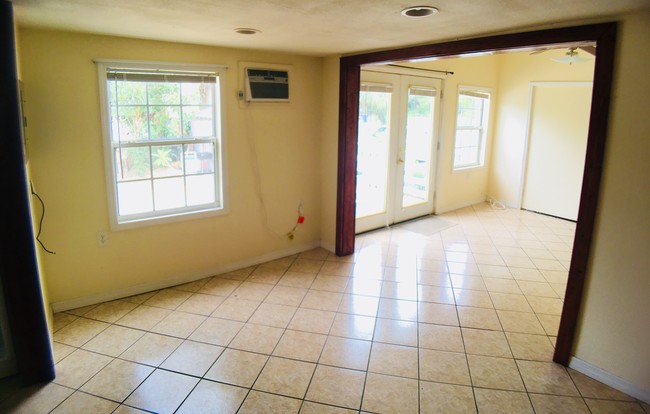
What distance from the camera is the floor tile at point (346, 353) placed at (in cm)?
255

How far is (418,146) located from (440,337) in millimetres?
3281

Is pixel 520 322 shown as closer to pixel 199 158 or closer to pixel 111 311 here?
pixel 199 158

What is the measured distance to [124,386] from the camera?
2307 millimetres

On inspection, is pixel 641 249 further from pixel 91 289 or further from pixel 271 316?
pixel 91 289

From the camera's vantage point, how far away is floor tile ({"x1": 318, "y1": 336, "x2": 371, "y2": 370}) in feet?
8.38

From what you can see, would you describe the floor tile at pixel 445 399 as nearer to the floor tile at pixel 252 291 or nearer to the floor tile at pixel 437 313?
the floor tile at pixel 437 313

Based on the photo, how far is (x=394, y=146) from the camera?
514 centimetres

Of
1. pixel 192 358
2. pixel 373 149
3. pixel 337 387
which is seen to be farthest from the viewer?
pixel 373 149

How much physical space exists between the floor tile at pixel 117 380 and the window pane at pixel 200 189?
5.04 feet

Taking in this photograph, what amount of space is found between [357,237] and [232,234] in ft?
5.52

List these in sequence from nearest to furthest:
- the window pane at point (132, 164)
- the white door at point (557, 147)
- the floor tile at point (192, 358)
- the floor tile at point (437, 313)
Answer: the floor tile at point (192, 358) < the floor tile at point (437, 313) < the window pane at point (132, 164) < the white door at point (557, 147)

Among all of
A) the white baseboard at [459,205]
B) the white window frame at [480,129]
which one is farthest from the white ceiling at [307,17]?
the white baseboard at [459,205]

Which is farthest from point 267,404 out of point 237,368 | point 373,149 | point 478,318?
point 373,149

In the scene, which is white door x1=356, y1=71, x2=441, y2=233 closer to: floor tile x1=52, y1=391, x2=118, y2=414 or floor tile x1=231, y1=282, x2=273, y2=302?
floor tile x1=231, y1=282, x2=273, y2=302
